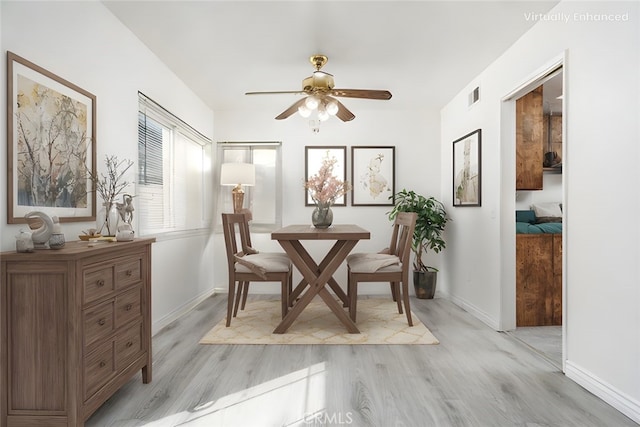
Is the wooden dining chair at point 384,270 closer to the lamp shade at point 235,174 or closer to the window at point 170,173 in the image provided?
the lamp shade at point 235,174

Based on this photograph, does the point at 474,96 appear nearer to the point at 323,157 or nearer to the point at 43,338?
the point at 323,157

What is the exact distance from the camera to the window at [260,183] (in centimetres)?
504

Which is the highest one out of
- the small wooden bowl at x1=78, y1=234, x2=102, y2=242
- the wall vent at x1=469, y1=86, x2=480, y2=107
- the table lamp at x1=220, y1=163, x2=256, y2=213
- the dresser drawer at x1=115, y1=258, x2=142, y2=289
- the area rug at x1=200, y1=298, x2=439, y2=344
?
the wall vent at x1=469, y1=86, x2=480, y2=107

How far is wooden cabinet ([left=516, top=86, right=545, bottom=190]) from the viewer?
11.7 ft

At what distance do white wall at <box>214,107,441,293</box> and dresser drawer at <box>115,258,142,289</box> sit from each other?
283cm

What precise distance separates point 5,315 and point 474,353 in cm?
286

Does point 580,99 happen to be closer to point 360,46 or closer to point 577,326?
point 577,326

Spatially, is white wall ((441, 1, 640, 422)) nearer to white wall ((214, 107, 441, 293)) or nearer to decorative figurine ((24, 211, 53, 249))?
white wall ((214, 107, 441, 293))

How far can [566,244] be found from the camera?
8.05 ft

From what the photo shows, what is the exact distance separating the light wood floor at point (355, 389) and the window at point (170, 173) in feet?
3.92

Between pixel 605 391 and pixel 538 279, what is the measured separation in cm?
151

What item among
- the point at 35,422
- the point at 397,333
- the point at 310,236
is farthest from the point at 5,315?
the point at 397,333

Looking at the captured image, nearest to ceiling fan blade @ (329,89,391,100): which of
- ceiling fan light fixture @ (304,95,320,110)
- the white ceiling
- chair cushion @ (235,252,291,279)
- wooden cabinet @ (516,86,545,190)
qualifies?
ceiling fan light fixture @ (304,95,320,110)

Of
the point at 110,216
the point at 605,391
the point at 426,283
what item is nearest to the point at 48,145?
the point at 110,216
